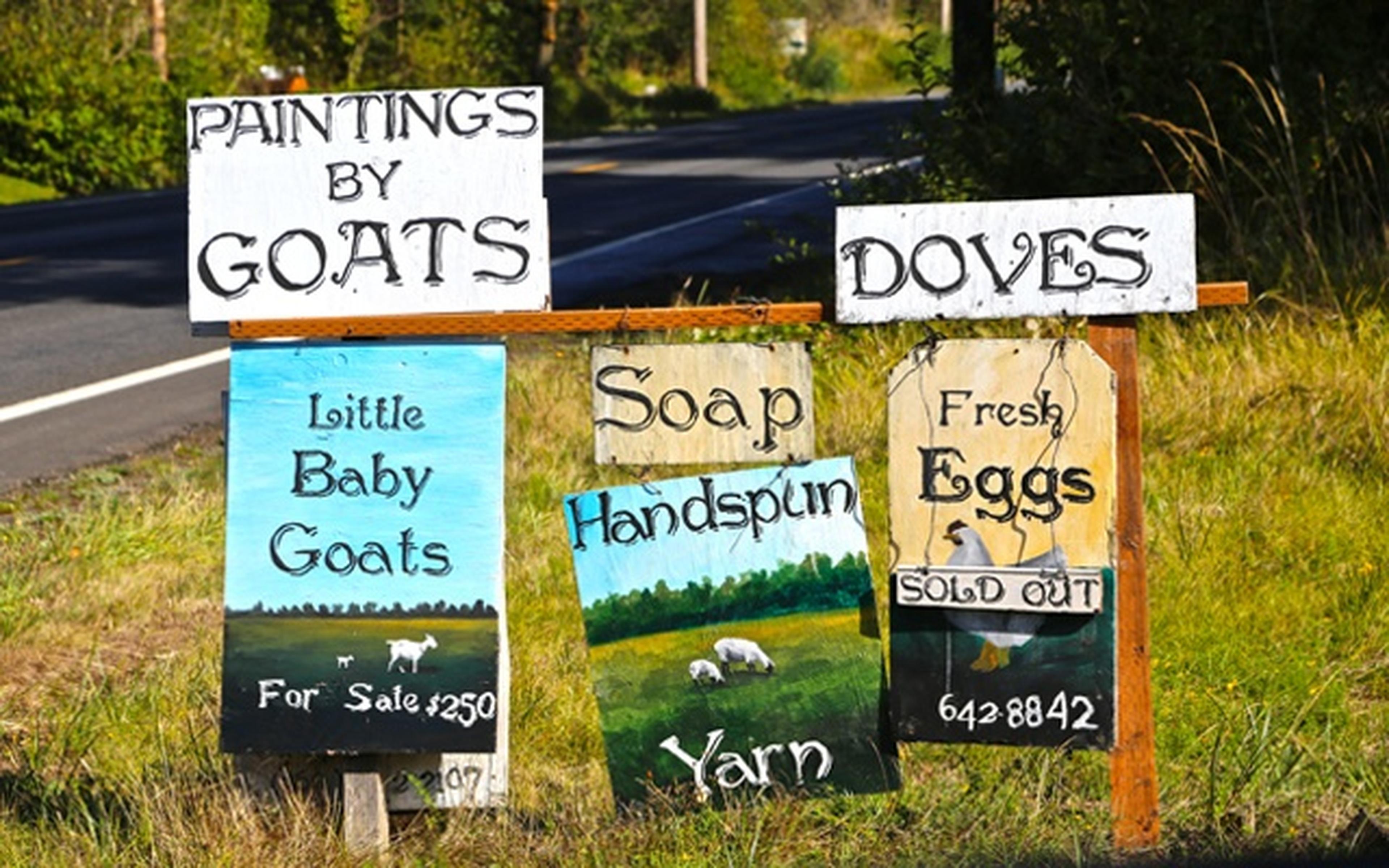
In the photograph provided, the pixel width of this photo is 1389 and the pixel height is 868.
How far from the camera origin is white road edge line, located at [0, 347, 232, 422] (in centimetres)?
944

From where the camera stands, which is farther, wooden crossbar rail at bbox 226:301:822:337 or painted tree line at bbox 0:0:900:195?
painted tree line at bbox 0:0:900:195

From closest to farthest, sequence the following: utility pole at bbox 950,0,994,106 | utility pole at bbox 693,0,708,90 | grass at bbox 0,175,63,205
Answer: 1. utility pole at bbox 950,0,994,106
2. grass at bbox 0,175,63,205
3. utility pole at bbox 693,0,708,90

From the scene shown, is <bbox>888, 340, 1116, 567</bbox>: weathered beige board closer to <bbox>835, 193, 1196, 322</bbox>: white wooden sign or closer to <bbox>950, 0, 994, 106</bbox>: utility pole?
<bbox>835, 193, 1196, 322</bbox>: white wooden sign

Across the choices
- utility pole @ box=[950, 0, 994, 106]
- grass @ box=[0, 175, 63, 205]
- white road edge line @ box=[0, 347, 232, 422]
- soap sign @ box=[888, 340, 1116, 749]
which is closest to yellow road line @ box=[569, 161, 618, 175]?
grass @ box=[0, 175, 63, 205]

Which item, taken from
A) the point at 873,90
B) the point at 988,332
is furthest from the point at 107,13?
the point at 873,90

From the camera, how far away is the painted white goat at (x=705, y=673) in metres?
3.93

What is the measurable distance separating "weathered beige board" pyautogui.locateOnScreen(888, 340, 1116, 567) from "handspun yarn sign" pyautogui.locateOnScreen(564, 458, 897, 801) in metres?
0.13

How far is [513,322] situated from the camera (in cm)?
388

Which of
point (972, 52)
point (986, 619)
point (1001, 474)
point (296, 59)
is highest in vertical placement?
point (296, 59)

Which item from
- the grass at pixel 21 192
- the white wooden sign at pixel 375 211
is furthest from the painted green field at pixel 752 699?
the grass at pixel 21 192

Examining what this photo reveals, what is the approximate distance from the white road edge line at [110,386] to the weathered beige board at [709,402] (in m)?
5.96

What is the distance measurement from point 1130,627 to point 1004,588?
0.25m

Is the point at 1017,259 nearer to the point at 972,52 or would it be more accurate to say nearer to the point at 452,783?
the point at 452,783

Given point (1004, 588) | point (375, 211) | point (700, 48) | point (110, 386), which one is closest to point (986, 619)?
point (1004, 588)
